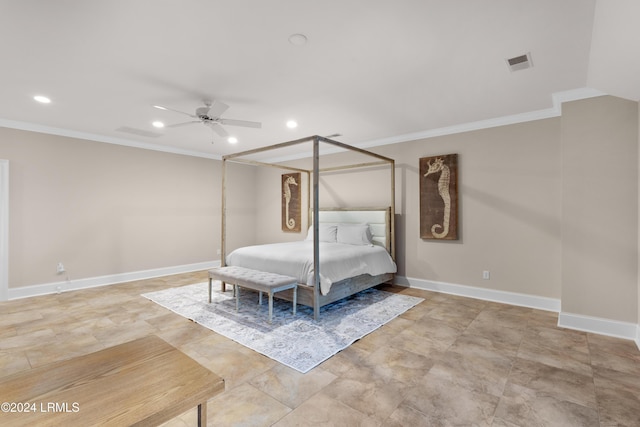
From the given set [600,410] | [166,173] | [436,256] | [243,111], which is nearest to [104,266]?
[166,173]

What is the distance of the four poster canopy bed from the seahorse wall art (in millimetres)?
517

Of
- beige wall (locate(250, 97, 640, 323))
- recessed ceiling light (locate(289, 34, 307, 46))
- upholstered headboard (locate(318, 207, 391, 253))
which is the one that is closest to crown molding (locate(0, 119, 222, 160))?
beige wall (locate(250, 97, 640, 323))

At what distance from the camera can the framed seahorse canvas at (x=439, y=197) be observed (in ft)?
15.3

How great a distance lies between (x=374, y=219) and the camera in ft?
17.5

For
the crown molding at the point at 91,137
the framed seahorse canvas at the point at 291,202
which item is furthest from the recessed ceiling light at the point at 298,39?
the crown molding at the point at 91,137

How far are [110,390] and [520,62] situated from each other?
3.65 meters

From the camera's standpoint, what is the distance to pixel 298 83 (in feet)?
10.3

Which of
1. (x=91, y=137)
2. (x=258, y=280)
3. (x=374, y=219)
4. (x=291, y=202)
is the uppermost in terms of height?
(x=91, y=137)

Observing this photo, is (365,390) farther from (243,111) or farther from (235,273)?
(243,111)

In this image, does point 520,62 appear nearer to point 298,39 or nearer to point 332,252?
point 298,39

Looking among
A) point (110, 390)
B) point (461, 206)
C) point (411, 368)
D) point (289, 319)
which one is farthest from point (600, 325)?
point (110, 390)

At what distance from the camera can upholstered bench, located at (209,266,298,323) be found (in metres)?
3.47

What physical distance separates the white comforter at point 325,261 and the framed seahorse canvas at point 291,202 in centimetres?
207

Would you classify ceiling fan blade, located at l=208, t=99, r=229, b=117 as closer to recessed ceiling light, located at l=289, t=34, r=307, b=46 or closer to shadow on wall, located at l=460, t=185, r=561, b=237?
recessed ceiling light, located at l=289, t=34, r=307, b=46
